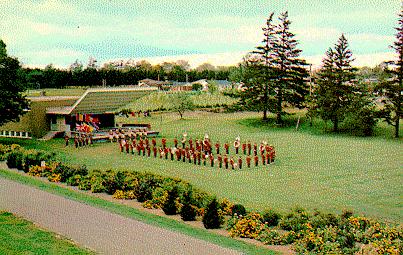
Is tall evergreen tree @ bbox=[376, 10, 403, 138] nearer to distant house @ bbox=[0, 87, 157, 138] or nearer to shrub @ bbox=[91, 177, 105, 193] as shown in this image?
distant house @ bbox=[0, 87, 157, 138]

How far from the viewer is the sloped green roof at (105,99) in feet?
140

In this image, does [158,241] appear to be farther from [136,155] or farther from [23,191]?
[136,155]

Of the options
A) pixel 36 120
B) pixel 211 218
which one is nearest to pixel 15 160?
pixel 211 218

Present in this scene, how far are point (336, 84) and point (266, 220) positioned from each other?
34717 mm

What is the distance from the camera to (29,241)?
45.3 feet

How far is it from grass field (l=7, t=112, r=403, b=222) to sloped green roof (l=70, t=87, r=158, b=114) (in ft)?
11.9

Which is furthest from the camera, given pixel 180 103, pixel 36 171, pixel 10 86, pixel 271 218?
pixel 180 103

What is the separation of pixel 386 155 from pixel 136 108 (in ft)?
141

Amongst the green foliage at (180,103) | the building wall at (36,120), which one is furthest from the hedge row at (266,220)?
the green foliage at (180,103)

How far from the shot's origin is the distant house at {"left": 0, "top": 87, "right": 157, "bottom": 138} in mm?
43125

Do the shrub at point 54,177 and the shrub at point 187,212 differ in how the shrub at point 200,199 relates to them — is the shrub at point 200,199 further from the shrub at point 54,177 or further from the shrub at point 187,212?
the shrub at point 54,177

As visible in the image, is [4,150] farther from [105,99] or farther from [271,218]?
[271,218]

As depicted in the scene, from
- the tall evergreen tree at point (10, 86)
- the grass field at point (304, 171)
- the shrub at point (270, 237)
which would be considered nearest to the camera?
the shrub at point (270, 237)

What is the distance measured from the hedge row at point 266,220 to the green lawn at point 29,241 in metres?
4.31
